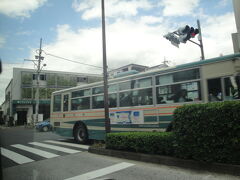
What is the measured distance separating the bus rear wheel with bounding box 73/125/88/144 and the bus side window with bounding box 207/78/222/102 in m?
6.48

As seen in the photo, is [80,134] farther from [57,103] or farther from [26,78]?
[26,78]

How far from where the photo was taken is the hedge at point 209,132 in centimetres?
448

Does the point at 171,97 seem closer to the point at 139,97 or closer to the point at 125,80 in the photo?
the point at 139,97

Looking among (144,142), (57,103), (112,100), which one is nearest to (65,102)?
(57,103)

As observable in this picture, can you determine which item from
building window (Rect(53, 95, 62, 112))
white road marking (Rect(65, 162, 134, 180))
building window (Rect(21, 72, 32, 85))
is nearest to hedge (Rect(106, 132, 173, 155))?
white road marking (Rect(65, 162, 134, 180))

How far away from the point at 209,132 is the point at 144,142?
2129 millimetres

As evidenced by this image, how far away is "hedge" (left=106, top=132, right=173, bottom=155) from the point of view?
5.73 metres

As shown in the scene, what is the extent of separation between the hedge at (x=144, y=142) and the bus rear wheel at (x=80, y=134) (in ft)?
9.52

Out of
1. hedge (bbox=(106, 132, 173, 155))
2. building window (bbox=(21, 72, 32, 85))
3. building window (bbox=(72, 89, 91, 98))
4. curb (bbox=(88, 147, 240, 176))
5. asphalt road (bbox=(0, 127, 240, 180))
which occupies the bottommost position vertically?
asphalt road (bbox=(0, 127, 240, 180))

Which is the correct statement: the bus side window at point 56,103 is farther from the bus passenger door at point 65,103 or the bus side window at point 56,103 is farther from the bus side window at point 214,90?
the bus side window at point 214,90

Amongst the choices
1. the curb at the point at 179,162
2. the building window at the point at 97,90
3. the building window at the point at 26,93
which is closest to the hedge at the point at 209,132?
the curb at the point at 179,162

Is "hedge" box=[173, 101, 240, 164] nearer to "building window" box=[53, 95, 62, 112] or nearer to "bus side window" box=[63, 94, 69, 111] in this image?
"bus side window" box=[63, 94, 69, 111]

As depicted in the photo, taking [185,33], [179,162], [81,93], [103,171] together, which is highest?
[185,33]

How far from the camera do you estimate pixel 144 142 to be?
20.3 feet
